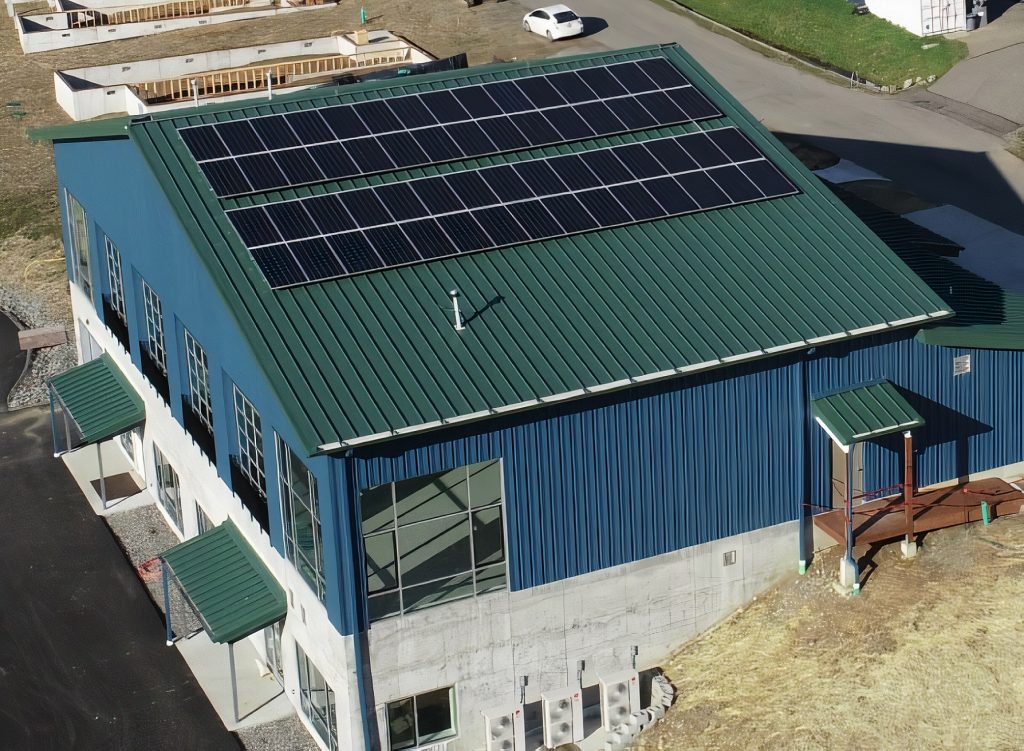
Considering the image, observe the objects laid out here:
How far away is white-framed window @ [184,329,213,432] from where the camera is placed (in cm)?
3670

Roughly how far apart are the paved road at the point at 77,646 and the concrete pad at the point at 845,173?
2820 centimetres

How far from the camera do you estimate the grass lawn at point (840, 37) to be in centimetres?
6694

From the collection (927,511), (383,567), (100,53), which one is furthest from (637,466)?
(100,53)

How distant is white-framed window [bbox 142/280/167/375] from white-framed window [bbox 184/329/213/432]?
1.69m

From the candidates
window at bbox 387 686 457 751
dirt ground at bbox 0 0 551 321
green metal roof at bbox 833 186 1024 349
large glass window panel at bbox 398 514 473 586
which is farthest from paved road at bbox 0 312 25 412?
green metal roof at bbox 833 186 1024 349

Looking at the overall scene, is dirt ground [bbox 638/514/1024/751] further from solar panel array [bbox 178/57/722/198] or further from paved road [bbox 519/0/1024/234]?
paved road [bbox 519/0/1024/234]

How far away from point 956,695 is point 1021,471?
749cm

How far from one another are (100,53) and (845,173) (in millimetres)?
39376

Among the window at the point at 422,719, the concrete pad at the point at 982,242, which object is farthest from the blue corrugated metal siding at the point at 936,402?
the concrete pad at the point at 982,242

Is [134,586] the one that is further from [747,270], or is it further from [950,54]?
[950,54]

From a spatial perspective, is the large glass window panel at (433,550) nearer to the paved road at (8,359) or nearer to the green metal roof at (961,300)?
the green metal roof at (961,300)

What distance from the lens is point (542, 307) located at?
109ft

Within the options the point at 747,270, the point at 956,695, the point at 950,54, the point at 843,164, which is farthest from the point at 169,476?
the point at 950,54

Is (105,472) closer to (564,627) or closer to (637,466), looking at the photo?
(564,627)
